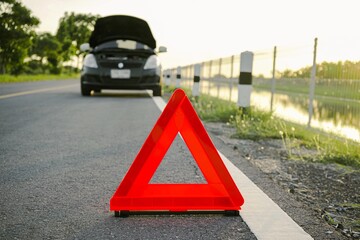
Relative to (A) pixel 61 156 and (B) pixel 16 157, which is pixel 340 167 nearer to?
(A) pixel 61 156

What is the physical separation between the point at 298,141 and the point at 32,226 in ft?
14.0

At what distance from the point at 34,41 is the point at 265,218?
52.8 meters

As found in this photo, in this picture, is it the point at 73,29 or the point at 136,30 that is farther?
the point at 73,29

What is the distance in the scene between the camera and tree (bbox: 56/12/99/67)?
77.4 meters

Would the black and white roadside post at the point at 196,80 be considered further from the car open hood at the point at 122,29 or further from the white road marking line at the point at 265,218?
the white road marking line at the point at 265,218

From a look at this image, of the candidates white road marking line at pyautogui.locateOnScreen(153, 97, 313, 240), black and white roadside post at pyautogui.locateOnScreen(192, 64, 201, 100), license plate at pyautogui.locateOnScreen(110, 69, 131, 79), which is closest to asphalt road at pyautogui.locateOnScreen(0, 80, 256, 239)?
white road marking line at pyautogui.locateOnScreen(153, 97, 313, 240)

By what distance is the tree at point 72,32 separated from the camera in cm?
7744

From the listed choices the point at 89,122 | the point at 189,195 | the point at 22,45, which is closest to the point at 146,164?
the point at 189,195

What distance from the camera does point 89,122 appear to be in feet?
24.5

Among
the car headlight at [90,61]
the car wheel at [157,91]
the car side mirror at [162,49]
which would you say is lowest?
the car wheel at [157,91]

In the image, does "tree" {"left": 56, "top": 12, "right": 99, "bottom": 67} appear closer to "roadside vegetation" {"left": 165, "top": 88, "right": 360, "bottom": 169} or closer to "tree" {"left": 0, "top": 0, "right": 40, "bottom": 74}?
"tree" {"left": 0, "top": 0, "right": 40, "bottom": 74}

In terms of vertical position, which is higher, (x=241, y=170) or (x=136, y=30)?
(x=136, y=30)

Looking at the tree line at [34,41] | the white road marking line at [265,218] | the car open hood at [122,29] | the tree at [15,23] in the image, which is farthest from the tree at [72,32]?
the white road marking line at [265,218]

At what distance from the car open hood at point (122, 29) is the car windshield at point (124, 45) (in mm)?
656
